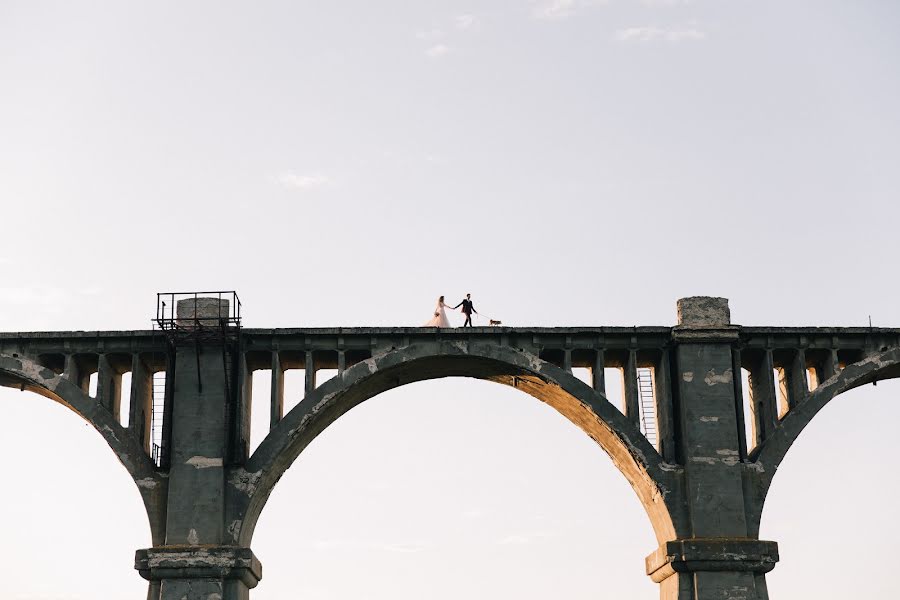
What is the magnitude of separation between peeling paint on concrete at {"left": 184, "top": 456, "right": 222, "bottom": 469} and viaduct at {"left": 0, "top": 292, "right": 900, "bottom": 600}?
0.04 meters

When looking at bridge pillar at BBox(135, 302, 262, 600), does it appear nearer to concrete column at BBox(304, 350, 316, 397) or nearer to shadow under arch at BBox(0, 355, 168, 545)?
shadow under arch at BBox(0, 355, 168, 545)

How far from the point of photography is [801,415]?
36.8m

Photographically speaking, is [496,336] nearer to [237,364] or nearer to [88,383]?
[237,364]

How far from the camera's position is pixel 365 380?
1454 inches

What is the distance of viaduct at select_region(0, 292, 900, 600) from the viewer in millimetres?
35531

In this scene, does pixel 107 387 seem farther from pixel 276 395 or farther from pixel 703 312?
pixel 703 312

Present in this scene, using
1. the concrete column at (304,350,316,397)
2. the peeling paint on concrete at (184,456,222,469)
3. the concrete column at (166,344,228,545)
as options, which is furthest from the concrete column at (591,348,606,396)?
the peeling paint on concrete at (184,456,222,469)

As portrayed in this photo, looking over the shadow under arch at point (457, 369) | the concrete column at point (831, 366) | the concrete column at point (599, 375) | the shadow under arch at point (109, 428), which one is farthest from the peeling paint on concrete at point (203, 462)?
the concrete column at point (831, 366)

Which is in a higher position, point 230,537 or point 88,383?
point 88,383

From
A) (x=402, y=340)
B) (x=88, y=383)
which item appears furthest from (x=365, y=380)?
(x=88, y=383)

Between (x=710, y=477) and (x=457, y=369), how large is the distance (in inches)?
284

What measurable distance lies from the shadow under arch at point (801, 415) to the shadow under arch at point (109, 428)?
14755 mm

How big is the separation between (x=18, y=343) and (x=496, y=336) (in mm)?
12207

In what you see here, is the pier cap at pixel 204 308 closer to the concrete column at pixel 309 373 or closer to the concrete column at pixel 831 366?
the concrete column at pixel 309 373
